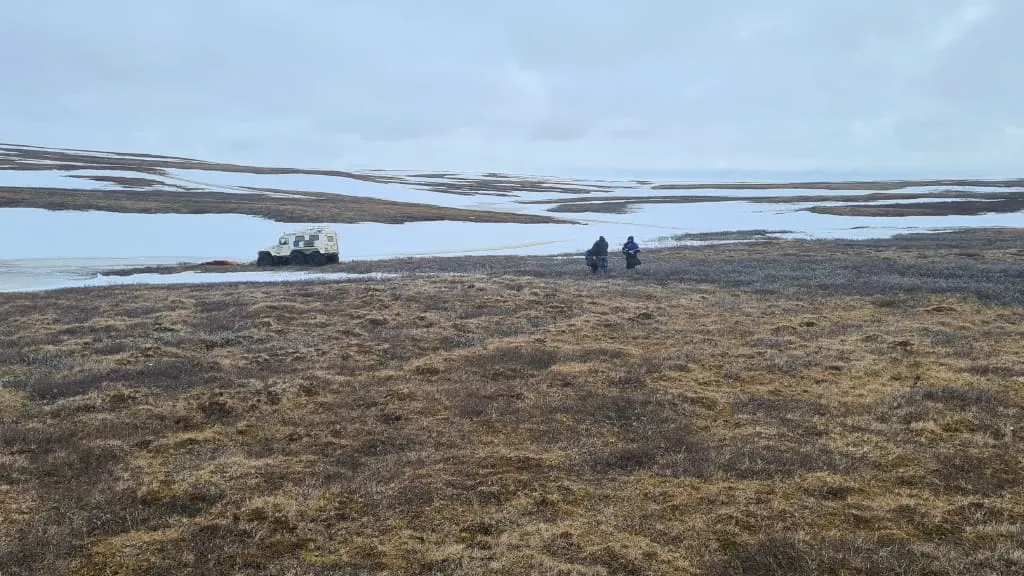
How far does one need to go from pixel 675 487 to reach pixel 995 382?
750cm

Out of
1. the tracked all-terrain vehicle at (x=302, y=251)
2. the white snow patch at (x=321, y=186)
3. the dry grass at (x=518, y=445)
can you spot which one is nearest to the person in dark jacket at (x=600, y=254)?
the dry grass at (x=518, y=445)

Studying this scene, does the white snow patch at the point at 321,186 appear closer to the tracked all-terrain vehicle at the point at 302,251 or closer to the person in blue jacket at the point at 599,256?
the tracked all-terrain vehicle at the point at 302,251

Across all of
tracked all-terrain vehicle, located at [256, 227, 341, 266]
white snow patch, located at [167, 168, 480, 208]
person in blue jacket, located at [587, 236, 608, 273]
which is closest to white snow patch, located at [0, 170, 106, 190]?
white snow patch, located at [167, 168, 480, 208]

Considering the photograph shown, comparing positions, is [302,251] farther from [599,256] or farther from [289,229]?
[289,229]

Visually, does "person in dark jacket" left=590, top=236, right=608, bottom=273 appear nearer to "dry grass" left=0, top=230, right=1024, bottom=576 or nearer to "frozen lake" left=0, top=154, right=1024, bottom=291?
"dry grass" left=0, top=230, right=1024, bottom=576

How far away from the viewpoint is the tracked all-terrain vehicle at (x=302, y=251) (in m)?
35.5

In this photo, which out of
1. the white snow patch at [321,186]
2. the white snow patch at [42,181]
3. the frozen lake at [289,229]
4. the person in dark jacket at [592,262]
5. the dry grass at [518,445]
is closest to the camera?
the dry grass at [518,445]

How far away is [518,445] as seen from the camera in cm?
970

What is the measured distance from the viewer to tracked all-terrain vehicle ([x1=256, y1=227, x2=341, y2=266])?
35.5m

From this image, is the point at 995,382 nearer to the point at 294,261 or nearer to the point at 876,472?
the point at 876,472

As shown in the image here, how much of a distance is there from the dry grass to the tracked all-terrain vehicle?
17.2m

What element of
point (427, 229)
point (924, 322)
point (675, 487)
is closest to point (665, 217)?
point (427, 229)

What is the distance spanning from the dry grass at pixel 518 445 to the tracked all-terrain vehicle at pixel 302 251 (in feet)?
56.5

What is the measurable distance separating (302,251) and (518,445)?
93.1ft
